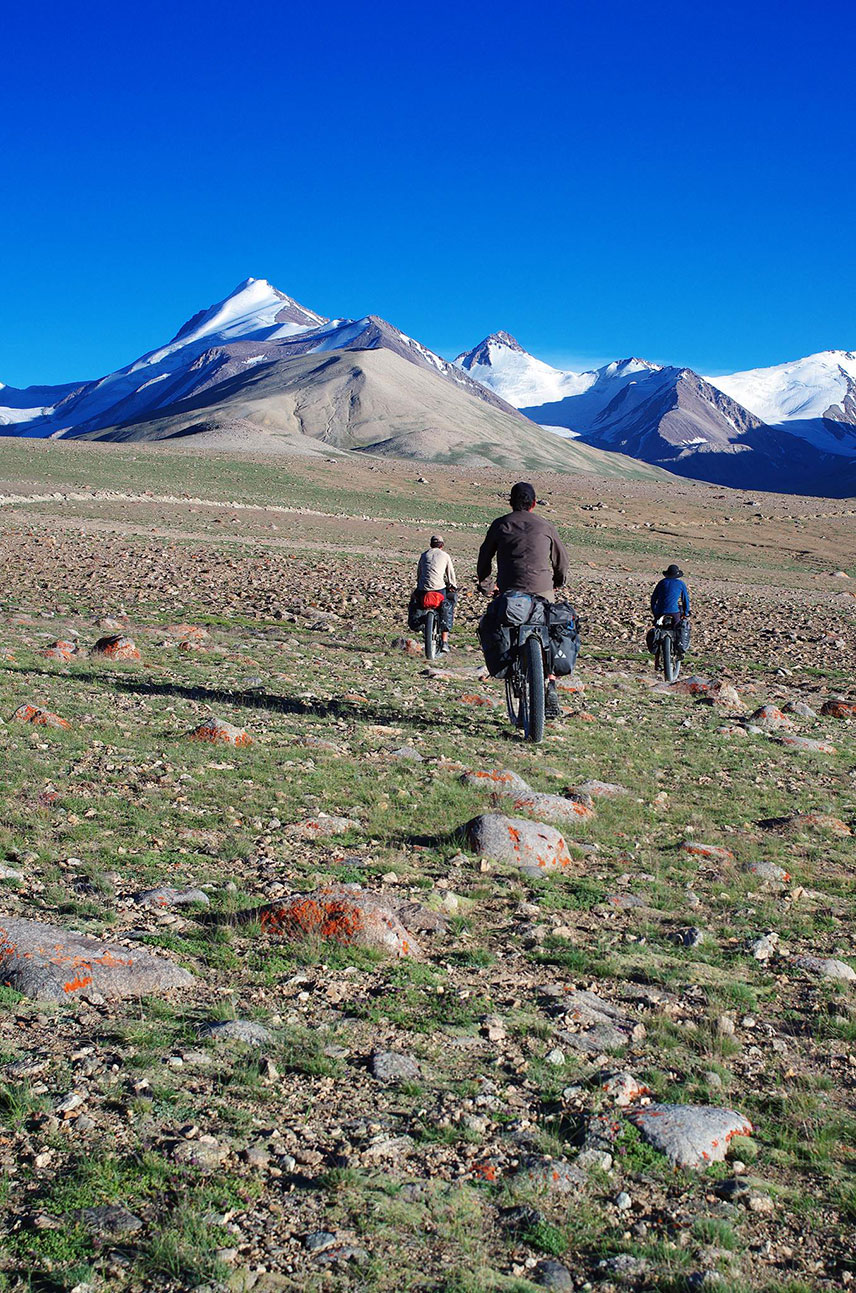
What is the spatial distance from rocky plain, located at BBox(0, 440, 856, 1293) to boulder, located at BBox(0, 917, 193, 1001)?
→ 2 centimetres

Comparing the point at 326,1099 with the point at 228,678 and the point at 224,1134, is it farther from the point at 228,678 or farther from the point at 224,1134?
the point at 228,678

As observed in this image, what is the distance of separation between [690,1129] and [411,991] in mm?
1644

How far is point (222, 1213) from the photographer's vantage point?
348cm

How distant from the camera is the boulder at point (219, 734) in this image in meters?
10.5

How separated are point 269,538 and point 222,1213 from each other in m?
42.9

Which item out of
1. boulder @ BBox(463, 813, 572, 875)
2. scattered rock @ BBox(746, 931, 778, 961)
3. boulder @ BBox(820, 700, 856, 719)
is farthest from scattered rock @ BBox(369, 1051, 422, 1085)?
boulder @ BBox(820, 700, 856, 719)

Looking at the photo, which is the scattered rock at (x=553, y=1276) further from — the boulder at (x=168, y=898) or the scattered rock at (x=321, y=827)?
the scattered rock at (x=321, y=827)

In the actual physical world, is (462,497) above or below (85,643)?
above

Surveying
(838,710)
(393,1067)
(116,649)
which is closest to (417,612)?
(116,649)

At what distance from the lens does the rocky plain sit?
11.5 feet

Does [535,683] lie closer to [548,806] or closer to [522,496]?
[522,496]

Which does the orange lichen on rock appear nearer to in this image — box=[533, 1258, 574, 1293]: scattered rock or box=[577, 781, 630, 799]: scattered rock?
box=[533, 1258, 574, 1293]: scattered rock

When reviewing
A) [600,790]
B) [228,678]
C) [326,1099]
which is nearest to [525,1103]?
[326,1099]

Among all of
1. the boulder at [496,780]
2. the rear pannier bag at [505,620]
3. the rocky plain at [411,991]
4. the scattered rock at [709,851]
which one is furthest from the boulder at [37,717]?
the scattered rock at [709,851]
